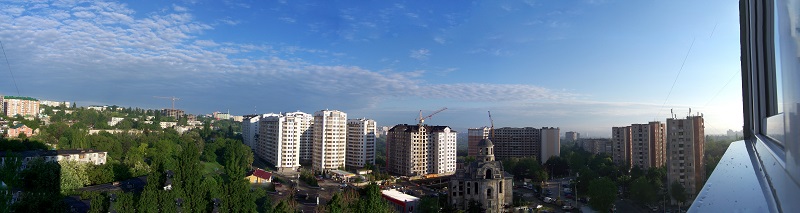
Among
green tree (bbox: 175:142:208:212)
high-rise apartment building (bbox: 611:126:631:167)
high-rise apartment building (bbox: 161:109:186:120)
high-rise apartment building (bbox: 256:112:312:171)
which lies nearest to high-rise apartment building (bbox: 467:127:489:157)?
high-rise apartment building (bbox: 611:126:631:167)

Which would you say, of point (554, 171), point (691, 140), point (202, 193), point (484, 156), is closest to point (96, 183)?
point (202, 193)

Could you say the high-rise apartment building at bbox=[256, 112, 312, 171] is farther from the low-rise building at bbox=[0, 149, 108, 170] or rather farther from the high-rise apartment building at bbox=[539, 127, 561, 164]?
the high-rise apartment building at bbox=[539, 127, 561, 164]

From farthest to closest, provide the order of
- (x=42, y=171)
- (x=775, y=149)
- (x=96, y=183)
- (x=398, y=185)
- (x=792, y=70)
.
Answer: (x=398, y=185) < (x=96, y=183) < (x=42, y=171) < (x=775, y=149) < (x=792, y=70)

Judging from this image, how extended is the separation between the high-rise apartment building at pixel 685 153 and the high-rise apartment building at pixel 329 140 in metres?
11.2

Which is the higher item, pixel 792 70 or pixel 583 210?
pixel 792 70

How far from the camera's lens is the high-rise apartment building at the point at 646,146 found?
23.2ft

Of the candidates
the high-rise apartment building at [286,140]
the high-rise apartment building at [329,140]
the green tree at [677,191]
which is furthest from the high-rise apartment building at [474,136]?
the green tree at [677,191]

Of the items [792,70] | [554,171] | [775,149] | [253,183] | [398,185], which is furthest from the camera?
[554,171]

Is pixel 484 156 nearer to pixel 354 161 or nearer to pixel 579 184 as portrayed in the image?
pixel 579 184

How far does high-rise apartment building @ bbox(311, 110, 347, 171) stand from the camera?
571 inches

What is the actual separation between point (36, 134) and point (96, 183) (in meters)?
9.26

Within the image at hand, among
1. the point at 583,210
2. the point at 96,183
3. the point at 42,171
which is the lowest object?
the point at 583,210

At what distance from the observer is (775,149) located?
40cm

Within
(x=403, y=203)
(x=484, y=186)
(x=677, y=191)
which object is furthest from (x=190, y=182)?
(x=677, y=191)
